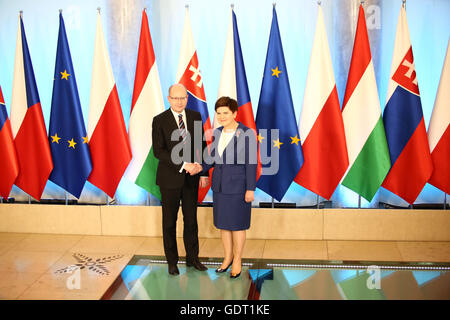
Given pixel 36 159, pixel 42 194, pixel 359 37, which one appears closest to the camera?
pixel 359 37

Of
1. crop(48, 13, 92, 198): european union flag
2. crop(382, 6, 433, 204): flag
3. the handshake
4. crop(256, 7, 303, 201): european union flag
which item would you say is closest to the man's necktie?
the handshake

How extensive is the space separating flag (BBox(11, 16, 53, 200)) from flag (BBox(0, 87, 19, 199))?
1.8 inches

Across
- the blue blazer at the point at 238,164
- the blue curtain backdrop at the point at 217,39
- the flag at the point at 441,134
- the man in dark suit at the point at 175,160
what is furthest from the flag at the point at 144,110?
the flag at the point at 441,134

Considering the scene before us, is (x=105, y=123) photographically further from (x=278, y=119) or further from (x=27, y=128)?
(x=278, y=119)

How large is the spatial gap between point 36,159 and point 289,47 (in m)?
2.68

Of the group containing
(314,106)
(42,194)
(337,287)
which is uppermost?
(314,106)

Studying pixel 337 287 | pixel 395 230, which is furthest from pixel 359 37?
pixel 337 287

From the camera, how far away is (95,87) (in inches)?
181

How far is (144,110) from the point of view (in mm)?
4574

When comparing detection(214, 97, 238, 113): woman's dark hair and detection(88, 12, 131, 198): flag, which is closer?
detection(214, 97, 238, 113): woman's dark hair

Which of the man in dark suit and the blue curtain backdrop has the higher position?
the blue curtain backdrop

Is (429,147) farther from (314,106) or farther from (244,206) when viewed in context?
(244,206)

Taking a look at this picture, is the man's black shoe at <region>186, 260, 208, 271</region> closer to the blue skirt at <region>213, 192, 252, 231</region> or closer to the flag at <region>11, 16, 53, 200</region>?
the blue skirt at <region>213, 192, 252, 231</region>

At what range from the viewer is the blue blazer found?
3588mm
